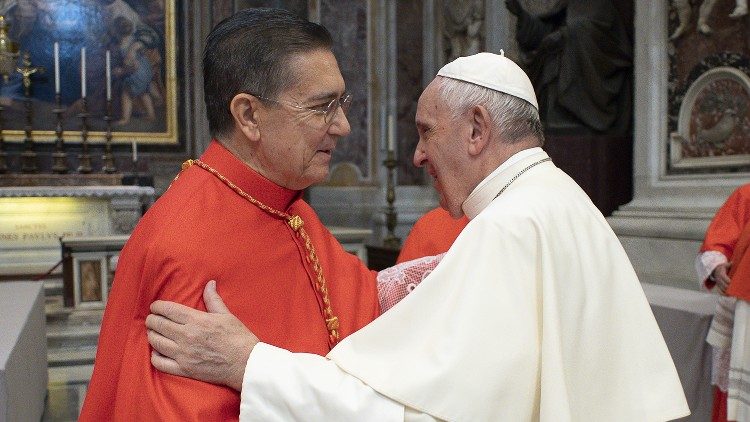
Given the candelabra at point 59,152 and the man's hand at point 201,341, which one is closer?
the man's hand at point 201,341

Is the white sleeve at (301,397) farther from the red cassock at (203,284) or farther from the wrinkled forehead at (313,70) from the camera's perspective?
the wrinkled forehead at (313,70)

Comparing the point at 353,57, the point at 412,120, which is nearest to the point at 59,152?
the point at 353,57

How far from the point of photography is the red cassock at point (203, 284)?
5.24 feet

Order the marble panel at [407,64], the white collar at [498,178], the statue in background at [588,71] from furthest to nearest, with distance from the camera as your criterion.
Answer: the marble panel at [407,64]
the statue in background at [588,71]
the white collar at [498,178]

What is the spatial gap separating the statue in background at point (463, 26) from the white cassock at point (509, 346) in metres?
8.29

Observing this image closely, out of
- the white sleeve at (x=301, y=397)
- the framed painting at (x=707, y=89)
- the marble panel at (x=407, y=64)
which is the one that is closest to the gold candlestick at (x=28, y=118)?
the marble panel at (x=407, y=64)

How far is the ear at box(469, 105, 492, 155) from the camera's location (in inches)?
75.2

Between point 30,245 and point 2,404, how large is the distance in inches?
300

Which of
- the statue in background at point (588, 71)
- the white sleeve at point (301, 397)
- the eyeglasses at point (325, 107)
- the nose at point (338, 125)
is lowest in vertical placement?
the white sleeve at point (301, 397)

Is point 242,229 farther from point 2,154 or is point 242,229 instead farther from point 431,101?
point 2,154

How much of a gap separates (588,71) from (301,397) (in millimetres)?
6734

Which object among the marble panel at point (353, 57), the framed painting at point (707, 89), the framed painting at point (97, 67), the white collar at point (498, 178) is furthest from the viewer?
the marble panel at point (353, 57)

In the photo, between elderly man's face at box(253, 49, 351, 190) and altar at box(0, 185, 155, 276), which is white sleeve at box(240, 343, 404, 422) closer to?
elderly man's face at box(253, 49, 351, 190)

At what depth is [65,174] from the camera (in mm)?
9336
